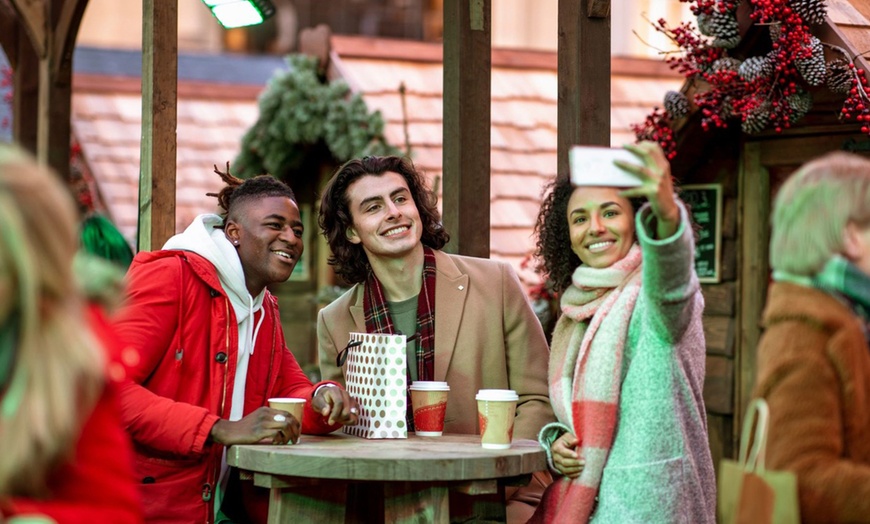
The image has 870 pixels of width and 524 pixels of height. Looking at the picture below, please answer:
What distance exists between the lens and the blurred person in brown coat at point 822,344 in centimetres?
224

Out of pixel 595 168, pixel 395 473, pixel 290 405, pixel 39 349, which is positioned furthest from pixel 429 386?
pixel 39 349

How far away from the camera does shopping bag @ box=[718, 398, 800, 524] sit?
2.27 meters

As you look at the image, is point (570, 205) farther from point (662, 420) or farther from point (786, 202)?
point (786, 202)

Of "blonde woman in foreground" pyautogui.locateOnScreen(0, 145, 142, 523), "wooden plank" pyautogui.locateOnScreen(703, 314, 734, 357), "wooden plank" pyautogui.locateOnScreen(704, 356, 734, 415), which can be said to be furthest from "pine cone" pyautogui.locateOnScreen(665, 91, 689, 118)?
"blonde woman in foreground" pyautogui.locateOnScreen(0, 145, 142, 523)

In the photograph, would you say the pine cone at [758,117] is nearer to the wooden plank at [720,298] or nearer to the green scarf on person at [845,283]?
the wooden plank at [720,298]

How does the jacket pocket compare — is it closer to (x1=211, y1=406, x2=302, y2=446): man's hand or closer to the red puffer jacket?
the red puffer jacket

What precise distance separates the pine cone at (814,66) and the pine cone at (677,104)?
2.50ft

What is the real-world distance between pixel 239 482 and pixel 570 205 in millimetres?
1426

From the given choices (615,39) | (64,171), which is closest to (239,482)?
(64,171)

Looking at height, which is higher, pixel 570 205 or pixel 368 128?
pixel 368 128

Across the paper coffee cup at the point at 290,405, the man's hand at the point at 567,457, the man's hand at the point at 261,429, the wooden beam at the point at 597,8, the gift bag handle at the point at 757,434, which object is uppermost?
the wooden beam at the point at 597,8

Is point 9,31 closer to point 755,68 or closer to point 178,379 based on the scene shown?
point 178,379

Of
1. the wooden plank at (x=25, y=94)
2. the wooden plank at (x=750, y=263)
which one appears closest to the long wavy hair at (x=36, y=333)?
the wooden plank at (x=750, y=263)

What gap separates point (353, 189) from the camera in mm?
4191
